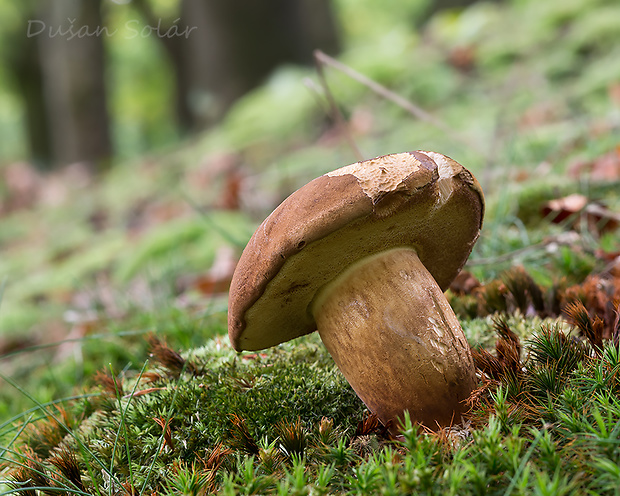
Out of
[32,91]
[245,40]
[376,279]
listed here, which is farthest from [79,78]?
[376,279]

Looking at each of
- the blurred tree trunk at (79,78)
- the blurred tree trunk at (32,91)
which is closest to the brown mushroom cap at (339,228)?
the blurred tree trunk at (79,78)

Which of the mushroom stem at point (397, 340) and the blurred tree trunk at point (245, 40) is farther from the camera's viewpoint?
the blurred tree trunk at point (245, 40)

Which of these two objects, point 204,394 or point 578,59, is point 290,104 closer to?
point 578,59

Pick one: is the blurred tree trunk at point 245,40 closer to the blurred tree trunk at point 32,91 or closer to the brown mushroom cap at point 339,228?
the brown mushroom cap at point 339,228

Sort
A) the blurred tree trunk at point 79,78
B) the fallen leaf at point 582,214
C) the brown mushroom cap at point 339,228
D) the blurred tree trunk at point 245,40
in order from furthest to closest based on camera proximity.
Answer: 1. the blurred tree trunk at point 79,78
2. the blurred tree trunk at point 245,40
3. the fallen leaf at point 582,214
4. the brown mushroom cap at point 339,228

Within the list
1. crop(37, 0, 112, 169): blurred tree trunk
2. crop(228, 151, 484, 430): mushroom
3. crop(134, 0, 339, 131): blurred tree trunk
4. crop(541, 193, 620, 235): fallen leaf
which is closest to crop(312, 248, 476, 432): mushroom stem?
crop(228, 151, 484, 430): mushroom

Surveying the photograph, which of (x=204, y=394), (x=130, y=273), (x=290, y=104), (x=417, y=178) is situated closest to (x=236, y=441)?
(x=204, y=394)

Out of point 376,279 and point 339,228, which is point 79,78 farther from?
point 339,228

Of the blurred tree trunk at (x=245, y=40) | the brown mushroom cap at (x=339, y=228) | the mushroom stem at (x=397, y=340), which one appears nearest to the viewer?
the brown mushroom cap at (x=339, y=228)

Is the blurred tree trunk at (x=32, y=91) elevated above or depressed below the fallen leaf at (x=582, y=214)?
above
